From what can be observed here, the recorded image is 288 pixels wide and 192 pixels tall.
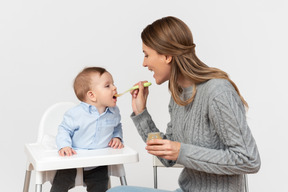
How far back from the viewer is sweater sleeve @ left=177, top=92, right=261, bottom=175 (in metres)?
1.44

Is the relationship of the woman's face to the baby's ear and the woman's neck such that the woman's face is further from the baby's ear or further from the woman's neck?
the baby's ear

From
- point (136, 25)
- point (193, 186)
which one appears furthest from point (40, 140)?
point (136, 25)

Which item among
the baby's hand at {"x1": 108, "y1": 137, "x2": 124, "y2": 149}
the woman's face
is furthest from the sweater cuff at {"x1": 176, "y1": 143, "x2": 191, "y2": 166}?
the baby's hand at {"x1": 108, "y1": 137, "x2": 124, "y2": 149}

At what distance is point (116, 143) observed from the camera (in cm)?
193

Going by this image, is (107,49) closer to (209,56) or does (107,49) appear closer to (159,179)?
(209,56)

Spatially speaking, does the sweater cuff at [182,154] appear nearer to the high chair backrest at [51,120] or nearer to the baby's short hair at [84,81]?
the baby's short hair at [84,81]

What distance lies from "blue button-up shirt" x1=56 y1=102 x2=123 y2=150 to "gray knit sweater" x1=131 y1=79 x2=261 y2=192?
421 millimetres

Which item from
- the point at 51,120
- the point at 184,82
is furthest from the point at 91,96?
the point at 184,82

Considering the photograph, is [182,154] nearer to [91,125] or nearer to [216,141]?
[216,141]

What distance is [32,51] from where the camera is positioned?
308cm

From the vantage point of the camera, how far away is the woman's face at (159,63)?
5.35 feet

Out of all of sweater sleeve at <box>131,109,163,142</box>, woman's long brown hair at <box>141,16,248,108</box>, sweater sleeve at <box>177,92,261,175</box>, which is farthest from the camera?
sweater sleeve at <box>131,109,163,142</box>

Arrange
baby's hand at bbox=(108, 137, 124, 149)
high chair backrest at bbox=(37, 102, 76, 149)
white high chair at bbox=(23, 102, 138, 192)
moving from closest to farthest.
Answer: white high chair at bbox=(23, 102, 138, 192), baby's hand at bbox=(108, 137, 124, 149), high chair backrest at bbox=(37, 102, 76, 149)

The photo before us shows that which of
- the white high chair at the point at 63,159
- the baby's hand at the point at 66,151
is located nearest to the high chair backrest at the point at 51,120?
the white high chair at the point at 63,159
